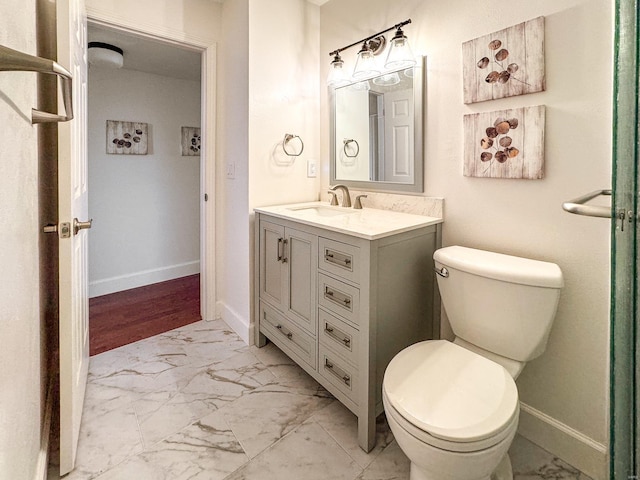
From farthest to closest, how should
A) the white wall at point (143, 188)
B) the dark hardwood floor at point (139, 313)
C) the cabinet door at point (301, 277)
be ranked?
the white wall at point (143, 188) → the dark hardwood floor at point (139, 313) → the cabinet door at point (301, 277)

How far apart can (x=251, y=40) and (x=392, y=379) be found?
211 centimetres

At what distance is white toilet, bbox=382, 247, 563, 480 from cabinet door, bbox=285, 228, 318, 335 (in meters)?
0.58

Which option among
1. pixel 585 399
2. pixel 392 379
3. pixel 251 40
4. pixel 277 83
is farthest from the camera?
pixel 277 83

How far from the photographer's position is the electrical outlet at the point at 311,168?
8.55 ft

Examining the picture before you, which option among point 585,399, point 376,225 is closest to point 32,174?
point 376,225

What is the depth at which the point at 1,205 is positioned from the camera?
709mm

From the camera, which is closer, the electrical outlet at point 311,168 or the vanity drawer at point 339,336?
the vanity drawer at point 339,336

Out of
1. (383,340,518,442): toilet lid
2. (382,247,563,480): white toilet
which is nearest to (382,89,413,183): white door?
(382,247,563,480): white toilet

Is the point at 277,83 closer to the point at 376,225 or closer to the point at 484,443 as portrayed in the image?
the point at 376,225

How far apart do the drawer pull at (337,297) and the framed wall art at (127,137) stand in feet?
9.15

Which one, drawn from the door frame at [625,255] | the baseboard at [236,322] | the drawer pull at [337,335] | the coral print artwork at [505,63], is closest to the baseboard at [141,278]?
the baseboard at [236,322]

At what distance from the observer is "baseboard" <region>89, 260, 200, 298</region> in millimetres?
3335

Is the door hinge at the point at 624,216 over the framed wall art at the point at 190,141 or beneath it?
beneath

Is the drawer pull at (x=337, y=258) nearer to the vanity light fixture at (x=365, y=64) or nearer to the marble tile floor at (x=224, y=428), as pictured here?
the marble tile floor at (x=224, y=428)
